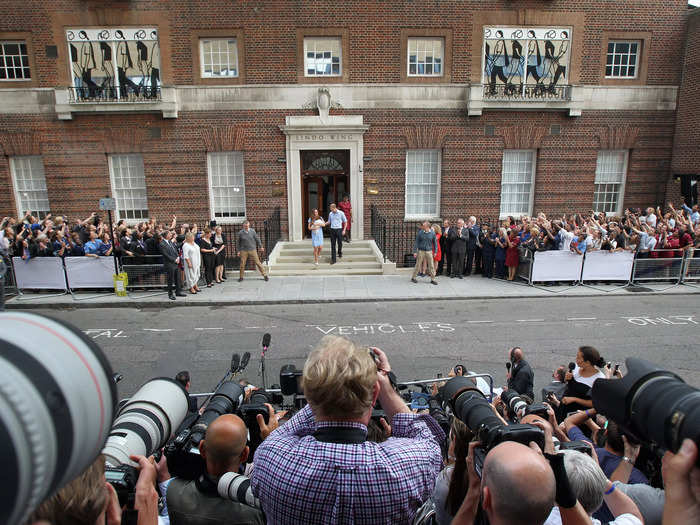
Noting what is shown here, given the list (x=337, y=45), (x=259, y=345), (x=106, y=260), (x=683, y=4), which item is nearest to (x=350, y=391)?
(x=259, y=345)

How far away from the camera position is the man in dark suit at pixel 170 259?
39.7 ft

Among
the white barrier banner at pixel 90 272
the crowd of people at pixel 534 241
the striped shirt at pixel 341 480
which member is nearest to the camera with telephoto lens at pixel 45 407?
the striped shirt at pixel 341 480

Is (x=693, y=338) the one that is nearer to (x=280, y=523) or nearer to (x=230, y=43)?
(x=280, y=523)

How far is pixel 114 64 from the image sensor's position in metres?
15.6

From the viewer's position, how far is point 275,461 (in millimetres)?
1900

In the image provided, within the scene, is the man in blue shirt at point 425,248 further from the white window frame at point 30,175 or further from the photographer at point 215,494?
the white window frame at point 30,175

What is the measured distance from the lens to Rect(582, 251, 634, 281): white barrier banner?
44.2ft

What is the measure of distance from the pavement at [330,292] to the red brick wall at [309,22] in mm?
7253

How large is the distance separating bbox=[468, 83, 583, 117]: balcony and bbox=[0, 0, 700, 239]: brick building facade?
0.16ft

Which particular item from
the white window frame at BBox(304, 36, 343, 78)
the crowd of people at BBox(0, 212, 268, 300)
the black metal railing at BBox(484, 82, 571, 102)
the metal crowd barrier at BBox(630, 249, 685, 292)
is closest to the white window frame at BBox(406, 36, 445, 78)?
the black metal railing at BBox(484, 82, 571, 102)

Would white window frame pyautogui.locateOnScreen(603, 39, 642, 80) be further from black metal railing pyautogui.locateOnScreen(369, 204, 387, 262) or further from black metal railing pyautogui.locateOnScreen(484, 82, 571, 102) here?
black metal railing pyautogui.locateOnScreen(369, 204, 387, 262)

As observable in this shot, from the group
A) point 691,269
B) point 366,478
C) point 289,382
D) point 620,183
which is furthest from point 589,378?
point 620,183

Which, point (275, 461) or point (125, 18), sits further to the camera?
point (125, 18)

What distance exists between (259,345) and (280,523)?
7.29 m
